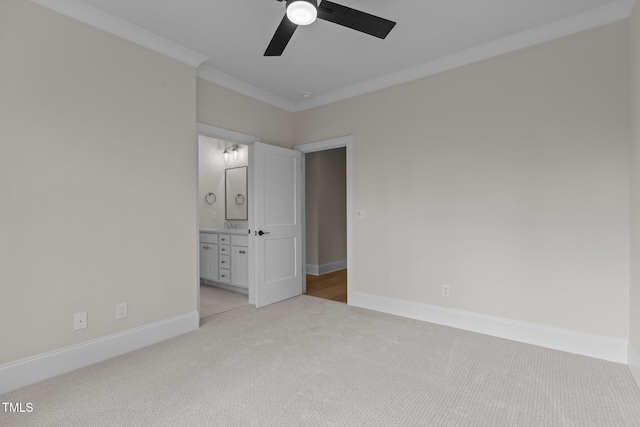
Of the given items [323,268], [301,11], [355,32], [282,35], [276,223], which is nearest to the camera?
[301,11]

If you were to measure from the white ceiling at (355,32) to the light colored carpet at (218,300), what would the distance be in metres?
2.58

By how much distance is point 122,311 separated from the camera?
262 centimetres

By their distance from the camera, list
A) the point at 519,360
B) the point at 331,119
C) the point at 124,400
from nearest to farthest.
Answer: the point at 124,400, the point at 519,360, the point at 331,119

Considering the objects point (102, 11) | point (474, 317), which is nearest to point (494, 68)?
point (474, 317)

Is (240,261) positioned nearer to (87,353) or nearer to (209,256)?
(209,256)

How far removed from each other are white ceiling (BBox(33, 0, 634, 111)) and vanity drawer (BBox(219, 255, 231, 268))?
2.35 meters

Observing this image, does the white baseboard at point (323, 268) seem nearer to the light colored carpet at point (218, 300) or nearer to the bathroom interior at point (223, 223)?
the bathroom interior at point (223, 223)

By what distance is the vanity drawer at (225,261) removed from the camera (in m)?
4.59

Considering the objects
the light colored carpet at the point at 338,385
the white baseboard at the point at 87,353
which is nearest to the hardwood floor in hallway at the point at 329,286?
the light colored carpet at the point at 338,385

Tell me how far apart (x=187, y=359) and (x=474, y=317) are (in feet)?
8.33

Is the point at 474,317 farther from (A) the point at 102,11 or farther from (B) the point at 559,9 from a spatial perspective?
(A) the point at 102,11

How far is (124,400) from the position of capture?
192 cm

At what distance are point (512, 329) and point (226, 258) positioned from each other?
3547 mm

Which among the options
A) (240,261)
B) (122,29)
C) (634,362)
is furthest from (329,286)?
(122,29)
